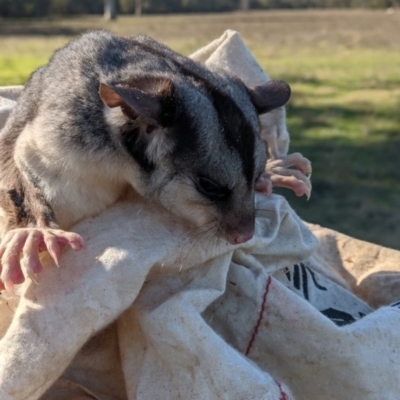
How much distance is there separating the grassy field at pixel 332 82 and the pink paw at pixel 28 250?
431cm

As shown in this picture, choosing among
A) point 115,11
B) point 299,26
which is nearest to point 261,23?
point 299,26

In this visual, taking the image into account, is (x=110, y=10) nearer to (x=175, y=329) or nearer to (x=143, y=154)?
(x=143, y=154)

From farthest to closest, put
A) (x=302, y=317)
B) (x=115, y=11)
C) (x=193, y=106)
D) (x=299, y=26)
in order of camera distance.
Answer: (x=115, y=11) < (x=299, y=26) < (x=193, y=106) < (x=302, y=317)

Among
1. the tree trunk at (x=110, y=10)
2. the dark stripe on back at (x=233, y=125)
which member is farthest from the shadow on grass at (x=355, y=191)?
the tree trunk at (x=110, y=10)

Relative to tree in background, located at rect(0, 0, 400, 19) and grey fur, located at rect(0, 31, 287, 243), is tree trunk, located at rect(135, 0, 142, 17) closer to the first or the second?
tree in background, located at rect(0, 0, 400, 19)

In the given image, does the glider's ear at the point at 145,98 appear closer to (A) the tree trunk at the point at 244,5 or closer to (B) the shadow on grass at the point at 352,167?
(B) the shadow on grass at the point at 352,167

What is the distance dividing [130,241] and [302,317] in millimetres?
538

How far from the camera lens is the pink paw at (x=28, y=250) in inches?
70.9

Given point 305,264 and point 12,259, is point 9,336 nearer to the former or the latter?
point 12,259

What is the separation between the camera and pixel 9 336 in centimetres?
173

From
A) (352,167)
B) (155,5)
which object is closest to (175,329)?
(352,167)

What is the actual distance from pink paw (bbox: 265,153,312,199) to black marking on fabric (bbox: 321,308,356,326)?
1.42 feet

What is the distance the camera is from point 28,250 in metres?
1.82

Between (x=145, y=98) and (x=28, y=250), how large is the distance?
0.54 metres
